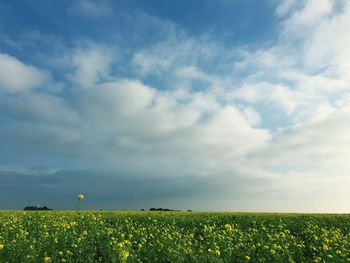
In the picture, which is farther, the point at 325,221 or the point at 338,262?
the point at 325,221

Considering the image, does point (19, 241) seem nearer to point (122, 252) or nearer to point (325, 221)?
point (122, 252)

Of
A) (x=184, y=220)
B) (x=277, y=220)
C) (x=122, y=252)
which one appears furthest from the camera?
(x=277, y=220)

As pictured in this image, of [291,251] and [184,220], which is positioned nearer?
[291,251]

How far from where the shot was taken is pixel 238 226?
2369 centimetres

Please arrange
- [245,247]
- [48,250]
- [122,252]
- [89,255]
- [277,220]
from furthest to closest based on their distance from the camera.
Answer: [277,220]
[245,247]
[48,250]
[89,255]
[122,252]

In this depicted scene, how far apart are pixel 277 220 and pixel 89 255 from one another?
55.3 ft

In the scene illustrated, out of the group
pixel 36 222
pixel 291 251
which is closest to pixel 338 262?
pixel 291 251

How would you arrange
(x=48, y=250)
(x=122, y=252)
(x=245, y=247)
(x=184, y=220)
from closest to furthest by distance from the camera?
(x=122, y=252)
(x=48, y=250)
(x=245, y=247)
(x=184, y=220)

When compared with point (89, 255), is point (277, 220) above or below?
above

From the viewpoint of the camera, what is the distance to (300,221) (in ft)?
83.5

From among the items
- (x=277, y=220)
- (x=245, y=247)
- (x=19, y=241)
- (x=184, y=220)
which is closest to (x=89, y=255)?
(x=19, y=241)

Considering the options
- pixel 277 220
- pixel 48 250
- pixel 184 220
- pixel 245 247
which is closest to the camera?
pixel 48 250

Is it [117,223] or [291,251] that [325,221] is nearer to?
[291,251]

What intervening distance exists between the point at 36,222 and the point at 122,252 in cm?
1296
